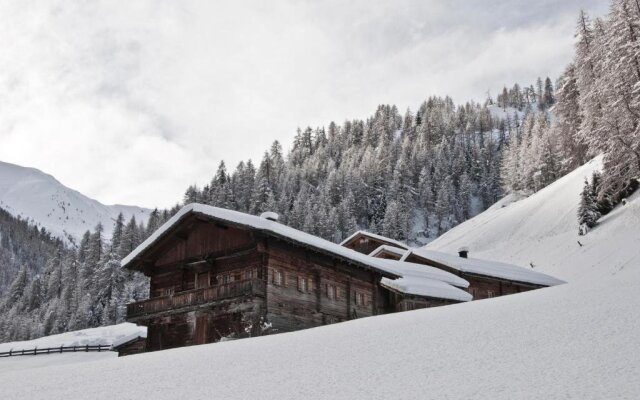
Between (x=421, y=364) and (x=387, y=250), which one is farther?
(x=387, y=250)

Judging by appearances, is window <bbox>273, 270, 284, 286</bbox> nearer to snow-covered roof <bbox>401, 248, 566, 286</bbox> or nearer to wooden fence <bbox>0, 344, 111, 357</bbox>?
snow-covered roof <bbox>401, 248, 566, 286</bbox>

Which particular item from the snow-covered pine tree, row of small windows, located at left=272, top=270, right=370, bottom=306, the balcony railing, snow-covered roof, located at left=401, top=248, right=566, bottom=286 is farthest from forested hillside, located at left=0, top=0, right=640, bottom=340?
the balcony railing

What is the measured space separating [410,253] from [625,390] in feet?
131

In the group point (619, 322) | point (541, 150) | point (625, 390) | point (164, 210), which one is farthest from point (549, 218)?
point (164, 210)

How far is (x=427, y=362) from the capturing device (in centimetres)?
1068

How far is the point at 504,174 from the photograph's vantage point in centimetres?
11869

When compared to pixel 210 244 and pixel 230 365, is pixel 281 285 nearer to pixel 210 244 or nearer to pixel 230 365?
pixel 210 244

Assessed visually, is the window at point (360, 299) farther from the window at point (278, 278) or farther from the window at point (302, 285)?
the window at point (278, 278)

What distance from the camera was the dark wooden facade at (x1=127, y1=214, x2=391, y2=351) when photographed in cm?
2912

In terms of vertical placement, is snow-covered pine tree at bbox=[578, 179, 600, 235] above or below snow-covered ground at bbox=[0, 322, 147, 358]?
above

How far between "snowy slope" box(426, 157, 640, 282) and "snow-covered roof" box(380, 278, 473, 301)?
34.2 ft

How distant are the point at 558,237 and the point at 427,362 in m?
51.1

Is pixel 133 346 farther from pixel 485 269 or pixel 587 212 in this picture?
pixel 587 212

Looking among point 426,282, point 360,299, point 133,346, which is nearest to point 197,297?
point 360,299
